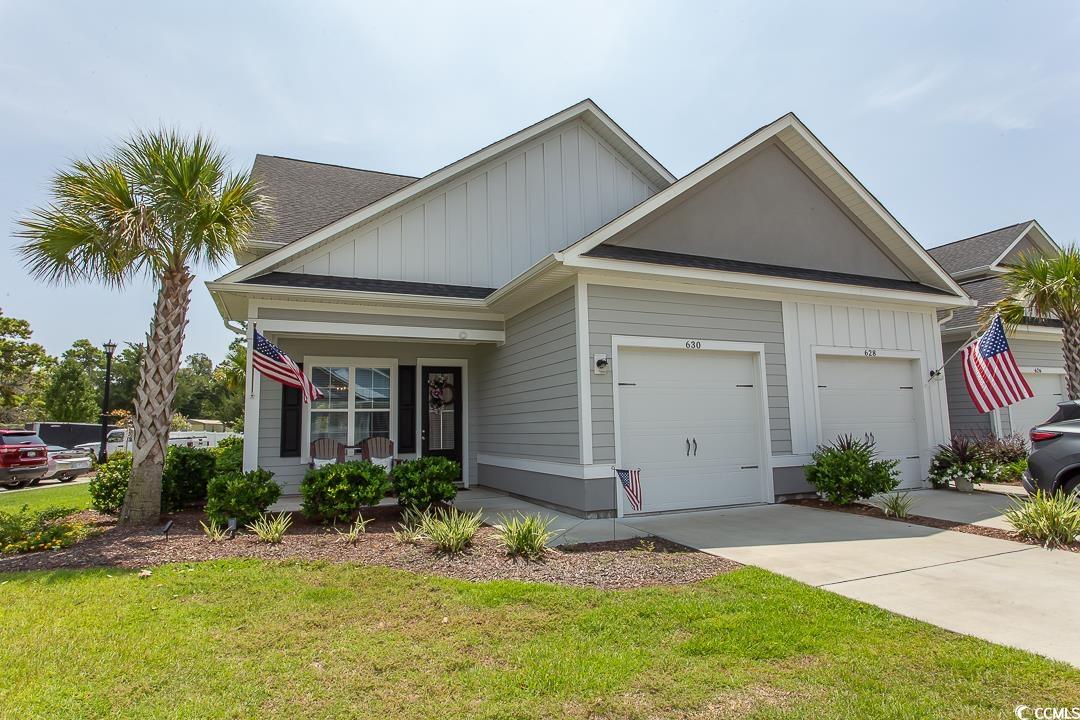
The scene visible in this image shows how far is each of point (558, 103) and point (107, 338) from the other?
18239mm

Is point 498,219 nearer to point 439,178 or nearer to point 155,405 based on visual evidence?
point 439,178

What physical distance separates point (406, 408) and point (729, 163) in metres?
7.35

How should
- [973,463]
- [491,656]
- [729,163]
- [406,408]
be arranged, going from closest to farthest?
[491,656] < [729,163] < [973,463] < [406,408]

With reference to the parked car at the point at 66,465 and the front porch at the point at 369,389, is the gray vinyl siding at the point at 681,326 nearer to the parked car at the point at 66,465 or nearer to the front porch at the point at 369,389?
the front porch at the point at 369,389

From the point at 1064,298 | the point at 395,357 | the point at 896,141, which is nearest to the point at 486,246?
the point at 395,357

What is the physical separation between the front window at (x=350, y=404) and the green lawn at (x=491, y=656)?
18.8ft

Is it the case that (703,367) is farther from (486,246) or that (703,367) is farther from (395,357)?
(395,357)

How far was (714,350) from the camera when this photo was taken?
8.80 m

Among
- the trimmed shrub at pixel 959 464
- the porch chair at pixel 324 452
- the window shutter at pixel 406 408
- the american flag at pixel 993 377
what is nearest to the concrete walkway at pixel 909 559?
the trimmed shrub at pixel 959 464

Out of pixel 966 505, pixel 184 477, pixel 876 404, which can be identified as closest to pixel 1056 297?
pixel 876 404

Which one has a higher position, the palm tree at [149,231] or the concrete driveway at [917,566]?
the palm tree at [149,231]

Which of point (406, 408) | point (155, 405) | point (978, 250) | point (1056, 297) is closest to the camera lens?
point (155, 405)

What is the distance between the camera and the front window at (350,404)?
1053 centimetres

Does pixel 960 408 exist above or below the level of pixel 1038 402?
below
